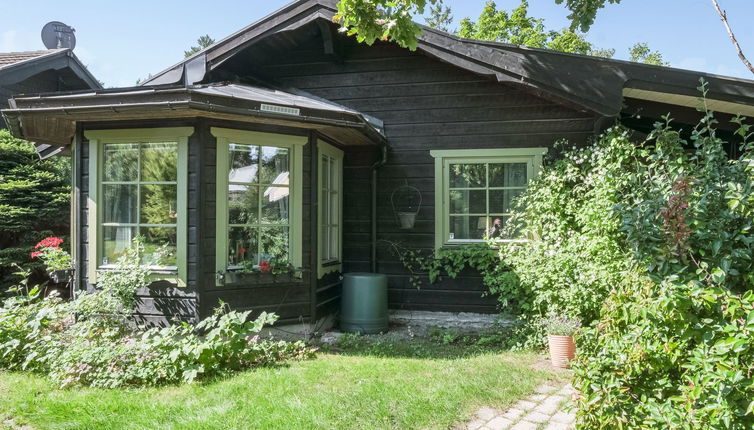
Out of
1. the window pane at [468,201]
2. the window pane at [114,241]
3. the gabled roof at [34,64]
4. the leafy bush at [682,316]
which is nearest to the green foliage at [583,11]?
the window pane at [468,201]

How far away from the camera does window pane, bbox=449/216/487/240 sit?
6.43 meters

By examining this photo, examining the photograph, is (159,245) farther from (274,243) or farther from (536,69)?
(536,69)

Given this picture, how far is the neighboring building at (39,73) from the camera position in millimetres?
9797

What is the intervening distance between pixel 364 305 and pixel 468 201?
74.1 inches

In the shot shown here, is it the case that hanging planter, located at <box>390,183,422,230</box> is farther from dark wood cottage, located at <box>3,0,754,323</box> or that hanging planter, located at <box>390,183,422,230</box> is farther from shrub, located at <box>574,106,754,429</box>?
shrub, located at <box>574,106,754,429</box>

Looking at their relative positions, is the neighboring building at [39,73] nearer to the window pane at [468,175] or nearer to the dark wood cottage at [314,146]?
the dark wood cottage at [314,146]

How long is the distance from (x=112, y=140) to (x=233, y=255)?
5.77 feet

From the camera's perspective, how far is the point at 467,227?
6.48 metres

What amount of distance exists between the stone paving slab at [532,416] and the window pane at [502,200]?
293 cm

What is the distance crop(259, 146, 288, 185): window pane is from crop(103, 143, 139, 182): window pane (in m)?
1.30

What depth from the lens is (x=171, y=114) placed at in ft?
16.1

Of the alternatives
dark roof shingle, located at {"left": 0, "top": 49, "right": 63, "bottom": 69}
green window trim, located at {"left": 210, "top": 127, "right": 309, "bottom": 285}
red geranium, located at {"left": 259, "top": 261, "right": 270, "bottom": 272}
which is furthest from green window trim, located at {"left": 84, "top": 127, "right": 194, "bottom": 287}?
dark roof shingle, located at {"left": 0, "top": 49, "right": 63, "bottom": 69}

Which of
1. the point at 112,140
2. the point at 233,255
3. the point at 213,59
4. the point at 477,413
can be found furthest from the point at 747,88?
the point at 112,140

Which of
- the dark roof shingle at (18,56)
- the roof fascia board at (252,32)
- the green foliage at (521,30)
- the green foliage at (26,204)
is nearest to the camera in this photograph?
the roof fascia board at (252,32)
